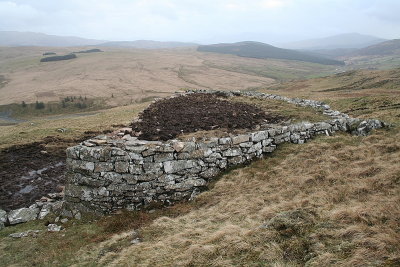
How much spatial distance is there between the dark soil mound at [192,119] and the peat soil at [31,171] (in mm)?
7839

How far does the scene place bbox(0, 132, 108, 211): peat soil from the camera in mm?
18508

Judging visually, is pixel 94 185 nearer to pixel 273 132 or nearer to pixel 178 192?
pixel 178 192

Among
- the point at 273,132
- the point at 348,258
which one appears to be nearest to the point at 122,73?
the point at 273,132

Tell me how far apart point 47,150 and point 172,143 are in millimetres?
18860

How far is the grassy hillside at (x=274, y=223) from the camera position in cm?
687

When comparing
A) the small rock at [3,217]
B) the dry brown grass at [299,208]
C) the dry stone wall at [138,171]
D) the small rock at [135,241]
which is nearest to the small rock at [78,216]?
the dry stone wall at [138,171]

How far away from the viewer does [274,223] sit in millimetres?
8375

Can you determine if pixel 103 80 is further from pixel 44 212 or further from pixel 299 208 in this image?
pixel 299 208

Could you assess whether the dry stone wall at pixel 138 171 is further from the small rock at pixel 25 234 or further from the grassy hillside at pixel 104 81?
the grassy hillside at pixel 104 81

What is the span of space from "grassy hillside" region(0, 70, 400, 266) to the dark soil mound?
15.1 feet

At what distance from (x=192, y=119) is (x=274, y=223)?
1388 centimetres

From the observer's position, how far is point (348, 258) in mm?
6074

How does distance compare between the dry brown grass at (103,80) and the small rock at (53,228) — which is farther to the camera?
the dry brown grass at (103,80)

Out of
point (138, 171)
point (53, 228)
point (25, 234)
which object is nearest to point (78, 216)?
point (53, 228)
